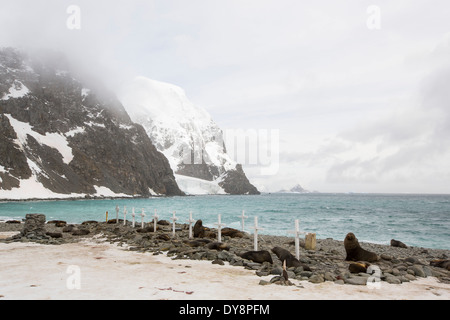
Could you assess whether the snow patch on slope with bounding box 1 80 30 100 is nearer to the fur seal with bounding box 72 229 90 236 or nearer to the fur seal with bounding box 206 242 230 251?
the fur seal with bounding box 72 229 90 236

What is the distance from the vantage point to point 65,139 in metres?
140

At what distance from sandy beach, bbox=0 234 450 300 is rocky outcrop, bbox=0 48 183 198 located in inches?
4032

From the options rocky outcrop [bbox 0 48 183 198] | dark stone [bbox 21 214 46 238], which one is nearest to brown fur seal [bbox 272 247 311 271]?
dark stone [bbox 21 214 46 238]

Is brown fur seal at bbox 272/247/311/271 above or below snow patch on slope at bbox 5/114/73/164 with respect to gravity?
below

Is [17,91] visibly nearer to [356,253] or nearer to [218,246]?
[218,246]

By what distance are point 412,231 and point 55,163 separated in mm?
122001

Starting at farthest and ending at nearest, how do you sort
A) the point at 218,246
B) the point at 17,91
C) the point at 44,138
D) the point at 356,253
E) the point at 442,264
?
the point at 17,91
the point at 44,138
the point at 218,246
the point at 356,253
the point at 442,264

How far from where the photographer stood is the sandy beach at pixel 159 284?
25.4 ft

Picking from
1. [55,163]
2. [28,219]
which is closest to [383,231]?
[28,219]

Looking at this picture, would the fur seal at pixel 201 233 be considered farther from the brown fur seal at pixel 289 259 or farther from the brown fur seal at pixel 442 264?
the brown fur seal at pixel 442 264

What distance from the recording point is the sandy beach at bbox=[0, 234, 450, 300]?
25.4 ft

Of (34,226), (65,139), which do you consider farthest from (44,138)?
(34,226)

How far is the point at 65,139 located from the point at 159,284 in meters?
148
